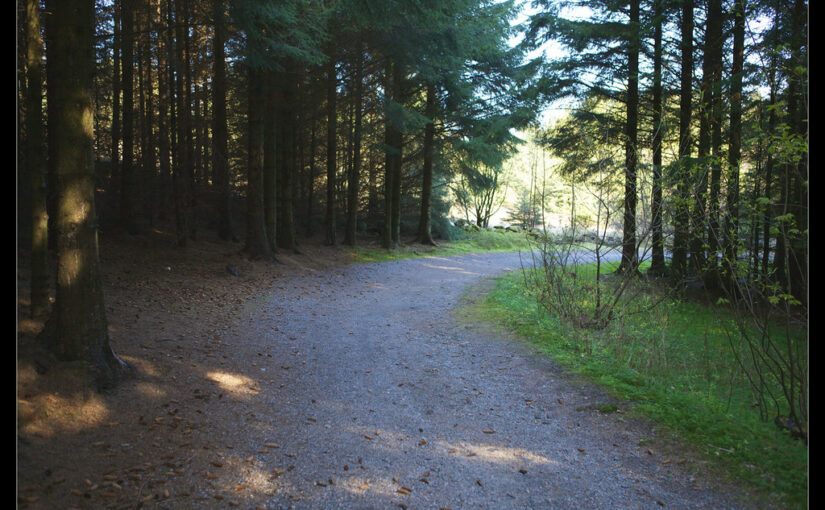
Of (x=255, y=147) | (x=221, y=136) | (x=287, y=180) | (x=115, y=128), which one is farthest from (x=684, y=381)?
(x=115, y=128)

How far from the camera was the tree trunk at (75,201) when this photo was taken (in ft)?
13.6

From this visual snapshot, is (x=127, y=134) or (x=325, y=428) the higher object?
(x=127, y=134)

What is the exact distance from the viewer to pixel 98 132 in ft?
40.2

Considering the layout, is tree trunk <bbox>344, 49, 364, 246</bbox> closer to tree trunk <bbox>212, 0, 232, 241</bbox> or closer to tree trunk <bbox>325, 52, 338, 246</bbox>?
tree trunk <bbox>325, 52, 338, 246</bbox>

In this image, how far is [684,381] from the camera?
5.95 metres

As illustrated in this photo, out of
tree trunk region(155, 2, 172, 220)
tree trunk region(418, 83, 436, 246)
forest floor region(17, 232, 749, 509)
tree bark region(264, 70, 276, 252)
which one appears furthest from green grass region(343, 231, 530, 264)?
tree trunk region(155, 2, 172, 220)

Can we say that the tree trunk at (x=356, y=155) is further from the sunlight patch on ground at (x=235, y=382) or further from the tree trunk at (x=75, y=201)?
the sunlight patch on ground at (x=235, y=382)

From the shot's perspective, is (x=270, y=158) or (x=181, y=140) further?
(x=270, y=158)

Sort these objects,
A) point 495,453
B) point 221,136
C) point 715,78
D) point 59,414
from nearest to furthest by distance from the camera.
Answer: point 59,414
point 495,453
point 715,78
point 221,136

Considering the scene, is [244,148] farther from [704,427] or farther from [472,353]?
[704,427]

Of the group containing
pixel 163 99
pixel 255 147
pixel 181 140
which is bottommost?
pixel 255 147

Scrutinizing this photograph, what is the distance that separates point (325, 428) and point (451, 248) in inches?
726

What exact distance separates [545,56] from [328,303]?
10.7m

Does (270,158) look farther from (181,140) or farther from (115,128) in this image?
(115,128)
